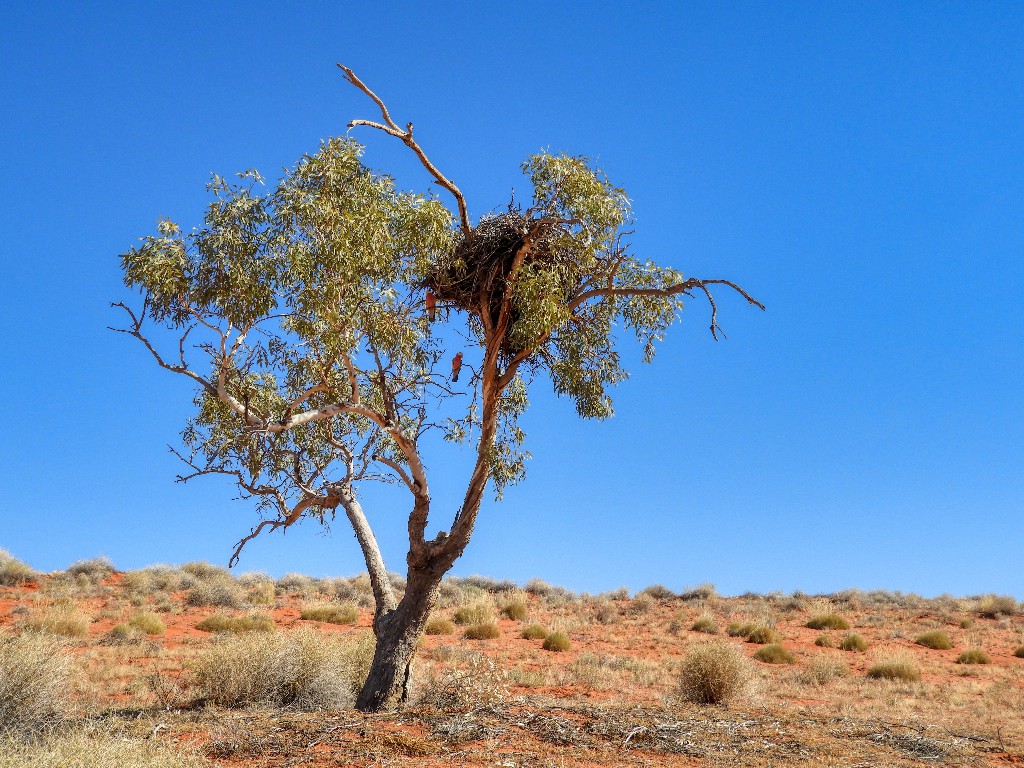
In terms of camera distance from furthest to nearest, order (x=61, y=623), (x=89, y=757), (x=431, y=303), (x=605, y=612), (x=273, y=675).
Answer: (x=605, y=612) → (x=61, y=623) → (x=273, y=675) → (x=431, y=303) → (x=89, y=757)

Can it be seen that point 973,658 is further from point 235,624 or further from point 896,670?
point 235,624

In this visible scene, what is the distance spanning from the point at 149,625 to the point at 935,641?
2023 cm

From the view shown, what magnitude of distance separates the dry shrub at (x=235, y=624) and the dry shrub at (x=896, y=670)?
13.8 metres

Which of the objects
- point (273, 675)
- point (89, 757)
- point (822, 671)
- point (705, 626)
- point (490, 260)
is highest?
point (490, 260)

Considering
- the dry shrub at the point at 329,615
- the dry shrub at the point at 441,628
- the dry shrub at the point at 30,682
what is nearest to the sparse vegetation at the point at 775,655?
the dry shrub at the point at 441,628

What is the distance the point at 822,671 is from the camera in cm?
1741

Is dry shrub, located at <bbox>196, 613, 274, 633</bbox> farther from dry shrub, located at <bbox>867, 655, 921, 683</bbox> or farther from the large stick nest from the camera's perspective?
dry shrub, located at <bbox>867, 655, 921, 683</bbox>

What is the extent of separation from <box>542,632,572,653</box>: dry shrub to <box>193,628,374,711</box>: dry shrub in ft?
28.0

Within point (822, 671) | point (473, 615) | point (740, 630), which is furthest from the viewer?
point (740, 630)

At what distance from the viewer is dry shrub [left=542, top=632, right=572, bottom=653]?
1953 centimetres

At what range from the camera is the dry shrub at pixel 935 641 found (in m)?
22.0

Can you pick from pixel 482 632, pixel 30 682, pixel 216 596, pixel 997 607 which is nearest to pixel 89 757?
pixel 30 682

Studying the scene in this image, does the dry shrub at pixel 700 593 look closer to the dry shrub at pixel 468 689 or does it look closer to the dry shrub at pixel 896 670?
Result: the dry shrub at pixel 896 670

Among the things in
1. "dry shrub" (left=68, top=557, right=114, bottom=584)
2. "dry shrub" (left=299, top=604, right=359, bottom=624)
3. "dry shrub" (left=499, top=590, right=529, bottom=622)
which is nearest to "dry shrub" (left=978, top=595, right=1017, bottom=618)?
"dry shrub" (left=499, top=590, right=529, bottom=622)
